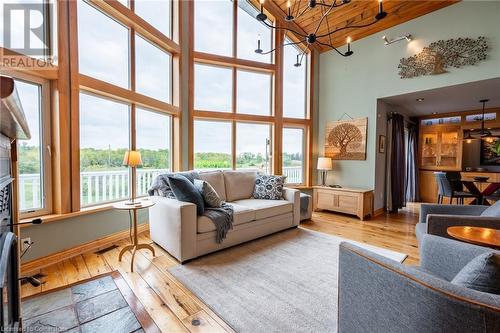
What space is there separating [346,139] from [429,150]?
3.22 metres

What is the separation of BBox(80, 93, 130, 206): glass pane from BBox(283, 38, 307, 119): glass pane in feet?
10.8

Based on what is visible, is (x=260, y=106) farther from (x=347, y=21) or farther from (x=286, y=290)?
(x=286, y=290)

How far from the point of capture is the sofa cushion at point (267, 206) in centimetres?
313

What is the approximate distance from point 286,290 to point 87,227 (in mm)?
2363

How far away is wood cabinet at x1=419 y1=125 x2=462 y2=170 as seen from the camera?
587 cm

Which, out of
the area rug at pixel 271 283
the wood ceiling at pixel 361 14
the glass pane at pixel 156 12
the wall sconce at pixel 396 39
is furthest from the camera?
the wall sconce at pixel 396 39

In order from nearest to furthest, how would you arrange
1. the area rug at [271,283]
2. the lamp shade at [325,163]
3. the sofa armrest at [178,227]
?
the area rug at [271,283]
the sofa armrest at [178,227]
the lamp shade at [325,163]

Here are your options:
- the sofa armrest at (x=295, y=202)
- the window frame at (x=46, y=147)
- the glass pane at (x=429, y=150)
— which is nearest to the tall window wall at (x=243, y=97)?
the sofa armrest at (x=295, y=202)

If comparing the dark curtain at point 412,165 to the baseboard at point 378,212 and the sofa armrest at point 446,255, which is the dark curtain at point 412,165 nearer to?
the baseboard at point 378,212

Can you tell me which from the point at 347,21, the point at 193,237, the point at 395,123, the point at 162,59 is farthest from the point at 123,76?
the point at 395,123

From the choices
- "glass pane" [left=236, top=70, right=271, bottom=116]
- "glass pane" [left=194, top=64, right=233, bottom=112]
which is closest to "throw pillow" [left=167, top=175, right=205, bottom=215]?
"glass pane" [left=194, top=64, right=233, bottom=112]

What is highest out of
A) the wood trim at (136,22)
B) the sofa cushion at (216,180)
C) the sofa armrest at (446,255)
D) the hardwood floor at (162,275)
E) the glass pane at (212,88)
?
the wood trim at (136,22)

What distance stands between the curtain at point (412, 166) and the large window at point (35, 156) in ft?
24.4

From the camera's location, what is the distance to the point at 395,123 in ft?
16.3
